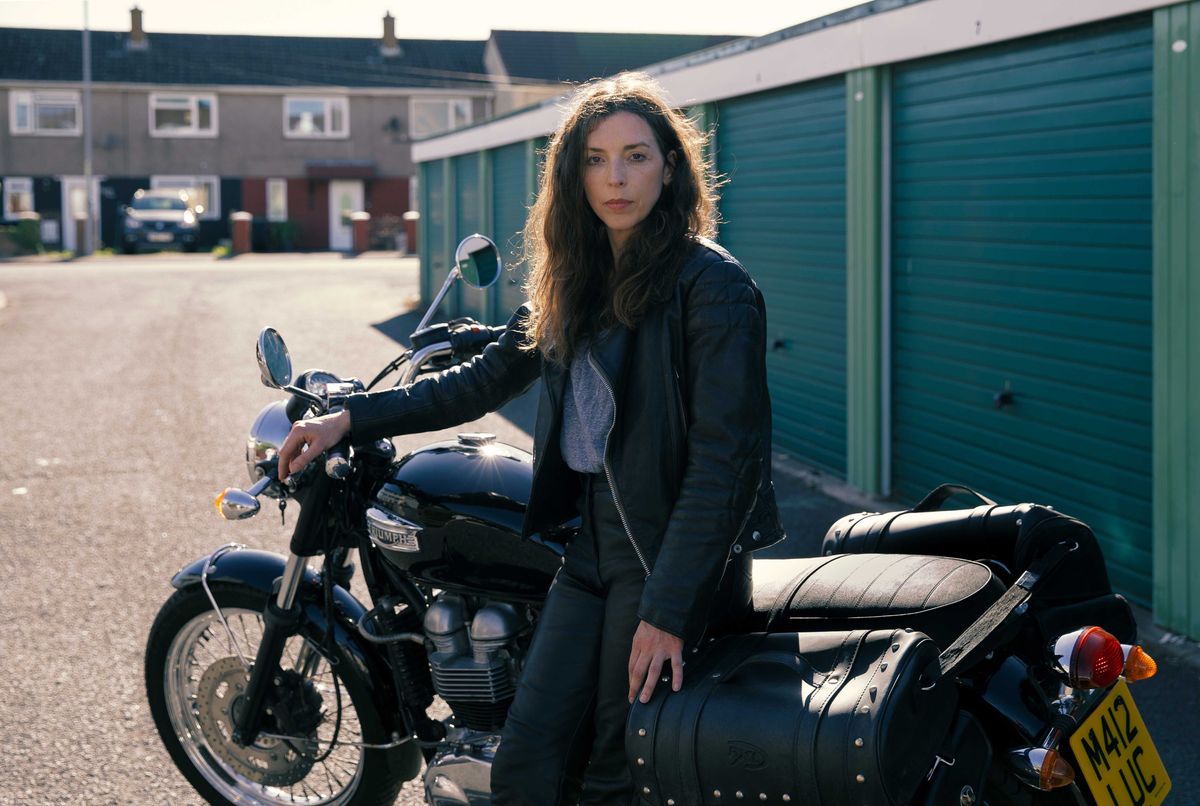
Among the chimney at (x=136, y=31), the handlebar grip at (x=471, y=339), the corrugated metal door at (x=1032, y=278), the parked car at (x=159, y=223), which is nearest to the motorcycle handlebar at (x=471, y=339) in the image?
the handlebar grip at (x=471, y=339)

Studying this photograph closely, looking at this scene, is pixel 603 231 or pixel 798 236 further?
pixel 798 236

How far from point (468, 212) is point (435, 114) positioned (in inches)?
1156

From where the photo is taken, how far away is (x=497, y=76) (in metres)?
47.3

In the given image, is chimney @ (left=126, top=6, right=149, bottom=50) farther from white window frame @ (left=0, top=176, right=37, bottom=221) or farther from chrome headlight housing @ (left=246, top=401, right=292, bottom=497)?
chrome headlight housing @ (left=246, top=401, right=292, bottom=497)

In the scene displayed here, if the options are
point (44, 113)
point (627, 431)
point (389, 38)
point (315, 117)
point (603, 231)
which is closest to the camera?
point (627, 431)

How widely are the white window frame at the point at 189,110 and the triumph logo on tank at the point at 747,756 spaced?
4612cm

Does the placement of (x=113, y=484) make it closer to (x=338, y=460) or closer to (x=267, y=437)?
(x=267, y=437)

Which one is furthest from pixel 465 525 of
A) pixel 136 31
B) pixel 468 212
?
pixel 136 31

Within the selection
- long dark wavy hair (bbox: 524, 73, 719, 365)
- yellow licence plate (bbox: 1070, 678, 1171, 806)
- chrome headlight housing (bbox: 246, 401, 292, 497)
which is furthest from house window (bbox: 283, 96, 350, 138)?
yellow licence plate (bbox: 1070, 678, 1171, 806)

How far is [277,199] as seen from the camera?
46.0m

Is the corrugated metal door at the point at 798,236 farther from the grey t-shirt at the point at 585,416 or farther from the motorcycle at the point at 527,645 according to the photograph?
the grey t-shirt at the point at 585,416

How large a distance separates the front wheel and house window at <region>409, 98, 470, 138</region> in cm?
4429

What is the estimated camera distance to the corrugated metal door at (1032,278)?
601 cm

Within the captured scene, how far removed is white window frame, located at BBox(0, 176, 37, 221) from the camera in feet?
147
